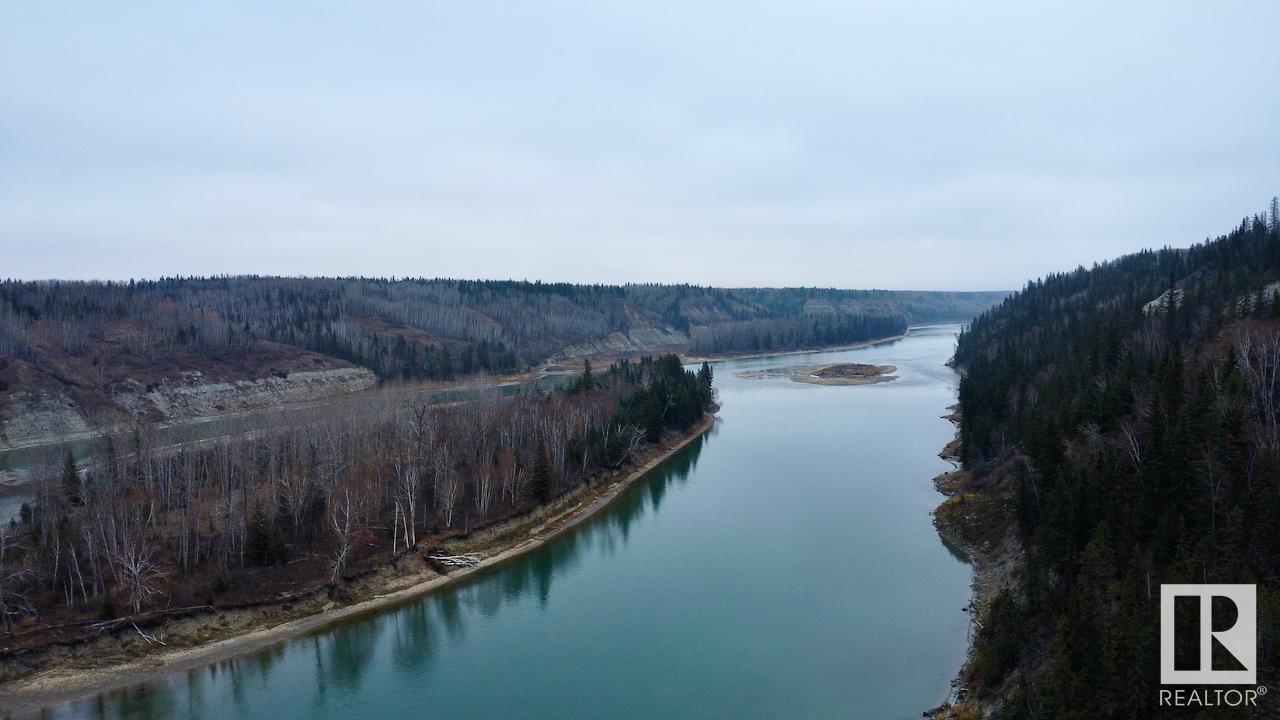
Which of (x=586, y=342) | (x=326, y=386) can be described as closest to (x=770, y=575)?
(x=326, y=386)

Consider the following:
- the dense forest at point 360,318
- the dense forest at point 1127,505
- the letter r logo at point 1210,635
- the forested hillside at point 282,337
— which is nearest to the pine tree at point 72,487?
the forested hillside at point 282,337

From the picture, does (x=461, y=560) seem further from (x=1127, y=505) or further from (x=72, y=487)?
(x=1127, y=505)

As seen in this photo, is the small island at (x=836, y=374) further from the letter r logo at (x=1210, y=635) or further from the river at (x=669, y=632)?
the letter r logo at (x=1210, y=635)

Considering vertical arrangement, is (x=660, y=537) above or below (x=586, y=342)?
below

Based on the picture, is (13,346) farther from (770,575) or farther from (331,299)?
(770,575)

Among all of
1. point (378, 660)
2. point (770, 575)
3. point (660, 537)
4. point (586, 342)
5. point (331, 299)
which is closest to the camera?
point (378, 660)

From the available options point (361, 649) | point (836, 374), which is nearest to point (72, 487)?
point (361, 649)

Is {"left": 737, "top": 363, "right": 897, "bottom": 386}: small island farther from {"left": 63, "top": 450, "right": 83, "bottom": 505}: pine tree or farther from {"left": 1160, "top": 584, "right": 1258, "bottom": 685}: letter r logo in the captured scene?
{"left": 63, "top": 450, "right": 83, "bottom": 505}: pine tree

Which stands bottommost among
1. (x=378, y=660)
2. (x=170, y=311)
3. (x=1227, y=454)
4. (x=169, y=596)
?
(x=378, y=660)
